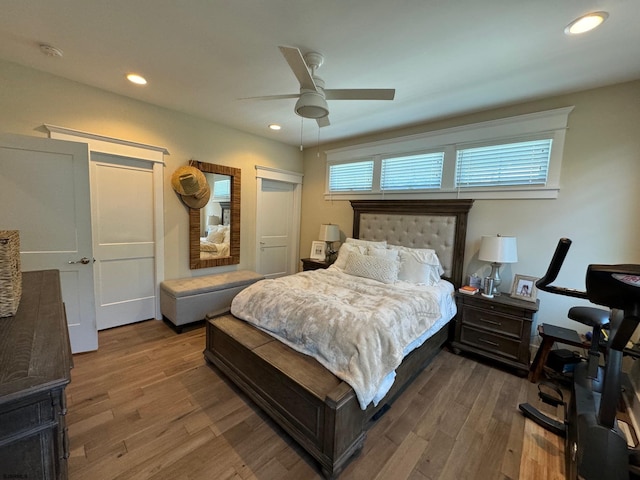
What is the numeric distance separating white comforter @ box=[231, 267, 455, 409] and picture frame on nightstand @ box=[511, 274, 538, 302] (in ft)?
2.05

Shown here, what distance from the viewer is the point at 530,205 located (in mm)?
2844

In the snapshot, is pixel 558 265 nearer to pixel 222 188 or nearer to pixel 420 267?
pixel 420 267

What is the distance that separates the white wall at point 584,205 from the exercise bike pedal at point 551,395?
0.68 metres

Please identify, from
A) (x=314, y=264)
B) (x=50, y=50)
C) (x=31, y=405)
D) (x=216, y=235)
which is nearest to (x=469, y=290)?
(x=314, y=264)

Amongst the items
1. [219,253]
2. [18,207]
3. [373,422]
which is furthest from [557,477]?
[18,207]

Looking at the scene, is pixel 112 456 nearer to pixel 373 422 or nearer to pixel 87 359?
pixel 87 359

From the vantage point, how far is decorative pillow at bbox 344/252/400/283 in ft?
10.0

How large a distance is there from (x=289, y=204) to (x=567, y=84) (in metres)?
3.90

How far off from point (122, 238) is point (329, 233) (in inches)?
109

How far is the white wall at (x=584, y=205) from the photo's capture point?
2.38m

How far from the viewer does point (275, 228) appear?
15.8 ft

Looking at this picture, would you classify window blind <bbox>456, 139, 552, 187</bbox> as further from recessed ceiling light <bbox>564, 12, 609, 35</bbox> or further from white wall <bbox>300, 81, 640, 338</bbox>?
recessed ceiling light <bbox>564, 12, 609, 35</bbox>

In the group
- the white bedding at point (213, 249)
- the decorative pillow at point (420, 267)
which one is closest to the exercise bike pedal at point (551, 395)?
the decorative pillow at point (420, 267)

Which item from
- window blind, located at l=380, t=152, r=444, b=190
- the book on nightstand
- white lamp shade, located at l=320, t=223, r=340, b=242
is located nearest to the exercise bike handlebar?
the book on nightstand
